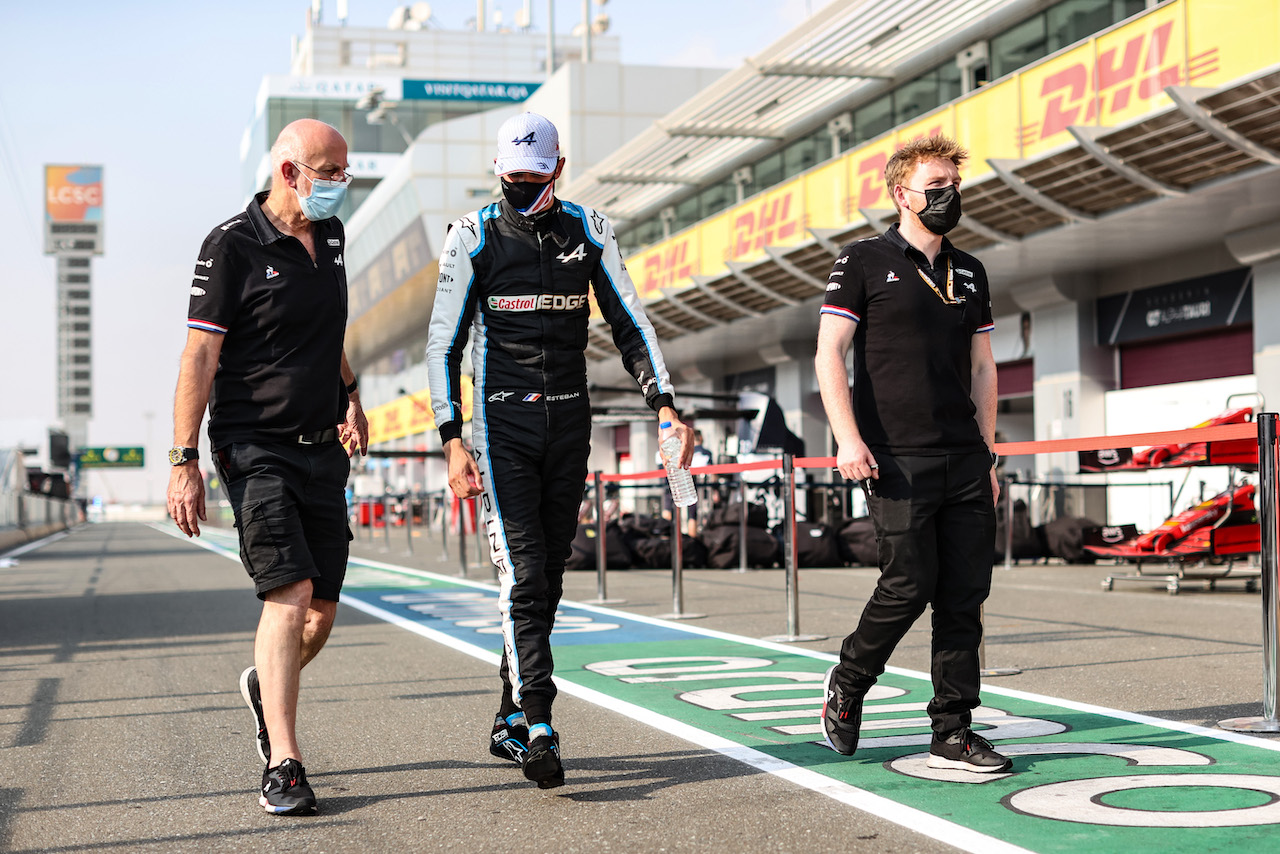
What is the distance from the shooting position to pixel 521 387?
429 centimetres

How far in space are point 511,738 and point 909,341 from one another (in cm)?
172

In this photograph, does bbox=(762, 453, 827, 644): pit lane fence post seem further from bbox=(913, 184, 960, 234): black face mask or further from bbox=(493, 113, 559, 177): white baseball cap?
bbox=(493, 113, 559, 177): white baseball cap

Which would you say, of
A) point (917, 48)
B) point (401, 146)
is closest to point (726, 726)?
point (917, 48)

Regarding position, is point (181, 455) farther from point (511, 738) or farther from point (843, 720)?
point (843, 720)

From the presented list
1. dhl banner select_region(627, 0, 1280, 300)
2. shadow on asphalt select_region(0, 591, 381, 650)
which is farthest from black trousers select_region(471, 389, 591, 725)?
dhl banner select_region(627, 0, 1280, 300)

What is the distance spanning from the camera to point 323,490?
13.8ft

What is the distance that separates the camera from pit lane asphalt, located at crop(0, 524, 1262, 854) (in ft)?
12.0

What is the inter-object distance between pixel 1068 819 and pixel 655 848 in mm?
1072

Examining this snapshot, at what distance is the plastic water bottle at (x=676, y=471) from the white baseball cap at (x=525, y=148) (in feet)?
2.88

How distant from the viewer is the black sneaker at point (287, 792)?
387 cm

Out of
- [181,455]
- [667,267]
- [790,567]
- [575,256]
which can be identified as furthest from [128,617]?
[667,267]

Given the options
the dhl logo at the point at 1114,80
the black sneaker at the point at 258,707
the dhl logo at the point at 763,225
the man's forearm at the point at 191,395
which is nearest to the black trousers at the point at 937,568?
the black sneaker at the point at 258,707

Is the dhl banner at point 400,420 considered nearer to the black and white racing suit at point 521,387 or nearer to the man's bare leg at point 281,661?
the black and white racing suit at point 521,387

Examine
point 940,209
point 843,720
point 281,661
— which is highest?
point 940,209
